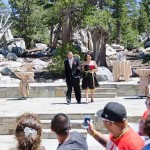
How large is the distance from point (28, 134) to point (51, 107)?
8.60m

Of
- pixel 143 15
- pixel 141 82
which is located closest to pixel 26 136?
pixel 141 82

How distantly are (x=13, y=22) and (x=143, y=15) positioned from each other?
2045cm

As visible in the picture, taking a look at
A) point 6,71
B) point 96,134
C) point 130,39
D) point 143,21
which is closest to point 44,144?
Result: point 96,134

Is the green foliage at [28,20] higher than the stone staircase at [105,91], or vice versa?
the green foliage at [28,20]

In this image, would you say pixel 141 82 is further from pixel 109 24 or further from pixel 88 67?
pixel 109 24

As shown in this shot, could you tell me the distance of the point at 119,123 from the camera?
3475mm

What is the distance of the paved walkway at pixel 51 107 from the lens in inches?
364

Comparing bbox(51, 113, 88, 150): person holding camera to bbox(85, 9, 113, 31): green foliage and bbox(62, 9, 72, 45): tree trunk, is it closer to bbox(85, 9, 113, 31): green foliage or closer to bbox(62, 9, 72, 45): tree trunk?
bbox(85, 9, 113, 31): green foliage

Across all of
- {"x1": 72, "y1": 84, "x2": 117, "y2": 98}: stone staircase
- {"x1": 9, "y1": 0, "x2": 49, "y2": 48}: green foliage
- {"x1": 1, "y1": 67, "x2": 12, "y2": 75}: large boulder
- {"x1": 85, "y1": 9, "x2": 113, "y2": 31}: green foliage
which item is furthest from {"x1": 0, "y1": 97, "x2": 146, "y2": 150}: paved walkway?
{"x1": 9, "y1": 0, "x2": 49, "y2": 48}: green foliage

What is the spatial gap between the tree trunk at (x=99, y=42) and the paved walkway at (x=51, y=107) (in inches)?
266

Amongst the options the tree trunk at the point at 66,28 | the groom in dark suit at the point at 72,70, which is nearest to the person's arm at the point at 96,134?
the groom in dark suit at the point at 72,70

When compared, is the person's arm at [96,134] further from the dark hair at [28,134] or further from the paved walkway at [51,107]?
the paved walkway at [51,107]

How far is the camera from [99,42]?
20.8 m

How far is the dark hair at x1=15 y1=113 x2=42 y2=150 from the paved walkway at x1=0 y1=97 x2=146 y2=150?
16.3ft
